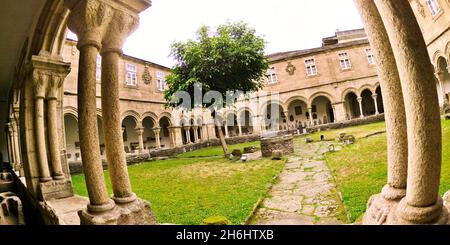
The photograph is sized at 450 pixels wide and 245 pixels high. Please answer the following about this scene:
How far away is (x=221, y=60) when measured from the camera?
11.2 metres

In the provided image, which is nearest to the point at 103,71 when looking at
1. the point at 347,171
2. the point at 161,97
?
the point at 347,171

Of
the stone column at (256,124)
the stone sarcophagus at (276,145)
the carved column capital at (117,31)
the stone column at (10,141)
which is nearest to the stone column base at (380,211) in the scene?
the carved column capital at (117,31)

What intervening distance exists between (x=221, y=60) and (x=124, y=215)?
9674mm

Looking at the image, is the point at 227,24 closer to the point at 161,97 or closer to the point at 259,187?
the point at 259,187

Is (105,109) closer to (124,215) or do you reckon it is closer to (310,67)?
(124,215)

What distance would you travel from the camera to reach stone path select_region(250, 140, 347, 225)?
3.31m

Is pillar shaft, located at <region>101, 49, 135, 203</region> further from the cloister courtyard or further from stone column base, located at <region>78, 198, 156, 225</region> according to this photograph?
the cloister courtyard

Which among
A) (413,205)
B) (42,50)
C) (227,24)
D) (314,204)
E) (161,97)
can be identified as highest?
(227,24)

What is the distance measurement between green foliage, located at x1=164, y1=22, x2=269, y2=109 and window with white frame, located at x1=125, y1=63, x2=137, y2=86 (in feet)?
25.5

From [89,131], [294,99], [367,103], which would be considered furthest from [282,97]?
[89,131]

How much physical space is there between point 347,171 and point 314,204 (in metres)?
1.99

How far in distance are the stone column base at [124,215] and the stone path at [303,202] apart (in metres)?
1.69

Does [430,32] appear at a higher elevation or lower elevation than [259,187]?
higher
